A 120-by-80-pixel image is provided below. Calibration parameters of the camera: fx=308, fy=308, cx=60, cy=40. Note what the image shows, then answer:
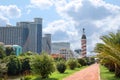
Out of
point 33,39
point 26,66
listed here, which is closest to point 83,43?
point 26,66

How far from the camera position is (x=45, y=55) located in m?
31.5

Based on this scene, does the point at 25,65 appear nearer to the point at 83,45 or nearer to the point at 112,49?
the point at 83,45

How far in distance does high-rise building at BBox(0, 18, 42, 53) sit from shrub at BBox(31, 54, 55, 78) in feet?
419

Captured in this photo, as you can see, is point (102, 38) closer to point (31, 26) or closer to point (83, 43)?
point (83, 43)

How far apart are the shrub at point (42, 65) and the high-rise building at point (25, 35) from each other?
128 m

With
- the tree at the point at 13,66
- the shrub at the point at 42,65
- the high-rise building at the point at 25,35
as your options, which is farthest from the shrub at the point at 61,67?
the high-rise building at the point at 25,35

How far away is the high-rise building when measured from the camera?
6304 inches

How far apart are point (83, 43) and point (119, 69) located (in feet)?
233

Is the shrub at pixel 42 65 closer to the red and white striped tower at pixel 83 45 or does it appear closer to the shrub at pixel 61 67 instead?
the shrub at pixel 61 67

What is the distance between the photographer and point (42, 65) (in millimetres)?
31016

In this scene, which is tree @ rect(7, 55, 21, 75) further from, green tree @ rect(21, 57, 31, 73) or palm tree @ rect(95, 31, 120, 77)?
palm tree @ rect(95, 31, 120, 77)

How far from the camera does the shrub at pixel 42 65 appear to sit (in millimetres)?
31016

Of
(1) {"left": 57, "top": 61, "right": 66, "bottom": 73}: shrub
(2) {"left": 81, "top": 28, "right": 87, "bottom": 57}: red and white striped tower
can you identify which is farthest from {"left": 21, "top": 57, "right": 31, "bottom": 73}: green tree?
(2) {"left": 81, "top": 28, "right": 87, "bottom": 57}: red and white striped tower

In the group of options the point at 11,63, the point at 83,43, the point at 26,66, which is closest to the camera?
the point at 11,63
